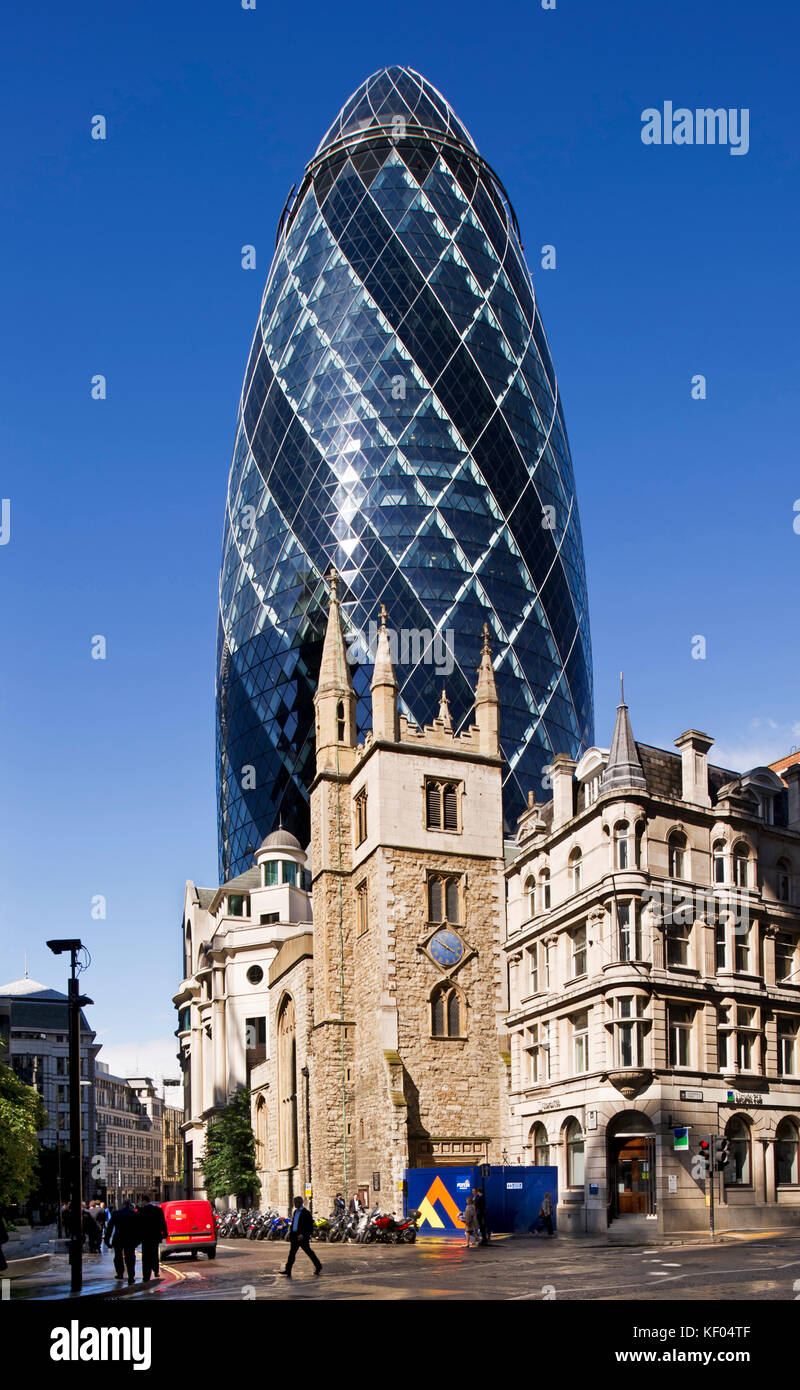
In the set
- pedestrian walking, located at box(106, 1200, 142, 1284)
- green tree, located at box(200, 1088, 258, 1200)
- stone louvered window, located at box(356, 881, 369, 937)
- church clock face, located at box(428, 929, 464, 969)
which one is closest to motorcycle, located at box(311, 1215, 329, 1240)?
church clock face, located at box(428, 929, 464, 969)

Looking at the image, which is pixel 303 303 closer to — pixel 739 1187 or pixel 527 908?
pixel 527 908

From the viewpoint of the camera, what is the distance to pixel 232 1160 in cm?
6925

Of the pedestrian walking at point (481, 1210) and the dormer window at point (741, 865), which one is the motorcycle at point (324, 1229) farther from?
the dormer window at point (741, 865)

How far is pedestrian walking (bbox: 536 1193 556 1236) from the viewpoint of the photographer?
40.1 meters

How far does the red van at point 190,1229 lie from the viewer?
125 feet

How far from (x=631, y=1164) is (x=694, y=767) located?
482 inches

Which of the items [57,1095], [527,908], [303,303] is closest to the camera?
[527,908]

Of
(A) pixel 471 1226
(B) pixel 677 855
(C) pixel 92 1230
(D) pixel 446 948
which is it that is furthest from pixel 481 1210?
(D) pixel 446 948

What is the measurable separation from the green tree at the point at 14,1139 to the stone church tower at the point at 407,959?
37.7 feet

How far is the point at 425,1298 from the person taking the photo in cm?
1942

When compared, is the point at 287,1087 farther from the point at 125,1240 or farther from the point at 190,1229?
the point at 125,1240

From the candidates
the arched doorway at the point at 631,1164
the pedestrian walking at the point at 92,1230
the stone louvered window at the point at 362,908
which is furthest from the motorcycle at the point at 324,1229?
the stone louvered window at the point at 362,908
